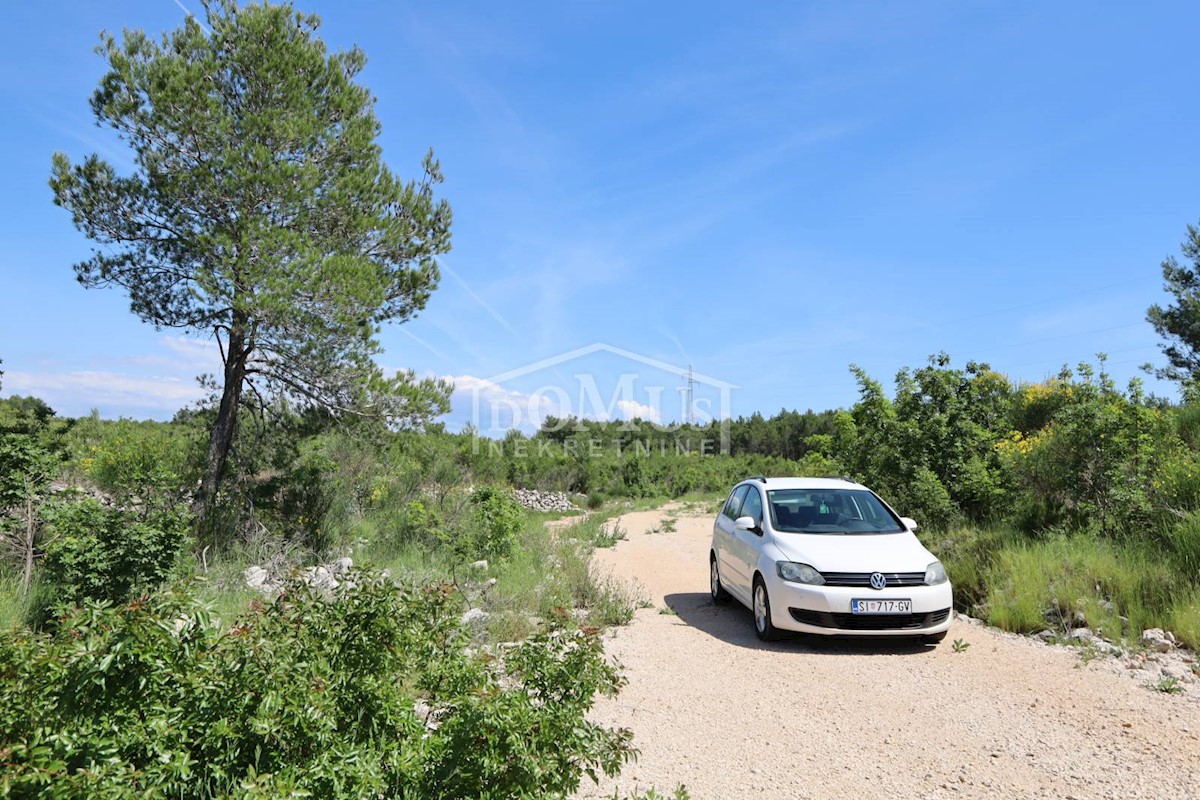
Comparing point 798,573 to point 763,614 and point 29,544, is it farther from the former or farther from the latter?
point 29,544

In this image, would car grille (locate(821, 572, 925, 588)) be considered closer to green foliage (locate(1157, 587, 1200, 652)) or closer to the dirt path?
the dirt path

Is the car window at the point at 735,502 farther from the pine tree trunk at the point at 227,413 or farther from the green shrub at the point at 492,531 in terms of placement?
the pine tree trunk at the point at 227,413

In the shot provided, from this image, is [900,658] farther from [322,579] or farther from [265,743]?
[322,579]

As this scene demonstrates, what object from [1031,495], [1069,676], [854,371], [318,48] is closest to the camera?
[1069,676]

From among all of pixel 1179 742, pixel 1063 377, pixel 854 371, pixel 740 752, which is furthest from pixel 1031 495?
pixel 740 752

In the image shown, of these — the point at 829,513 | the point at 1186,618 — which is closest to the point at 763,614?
the point at 829,513

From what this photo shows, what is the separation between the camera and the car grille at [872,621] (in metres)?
6.79

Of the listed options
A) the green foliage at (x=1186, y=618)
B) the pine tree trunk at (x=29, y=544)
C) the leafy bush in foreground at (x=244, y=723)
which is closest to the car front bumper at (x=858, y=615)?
the green foliage at (x=1186, y=618)

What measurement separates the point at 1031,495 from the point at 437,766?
11.3 metres

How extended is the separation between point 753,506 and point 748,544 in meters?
0.68

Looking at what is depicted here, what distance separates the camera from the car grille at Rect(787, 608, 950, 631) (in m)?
6.79

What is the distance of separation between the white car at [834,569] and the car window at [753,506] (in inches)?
1.1

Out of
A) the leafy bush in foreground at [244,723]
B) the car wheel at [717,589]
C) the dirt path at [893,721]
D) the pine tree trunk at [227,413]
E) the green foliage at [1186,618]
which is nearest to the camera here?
the leafy bush in foreground at [244,723]

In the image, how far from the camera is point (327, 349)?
11703 mm
